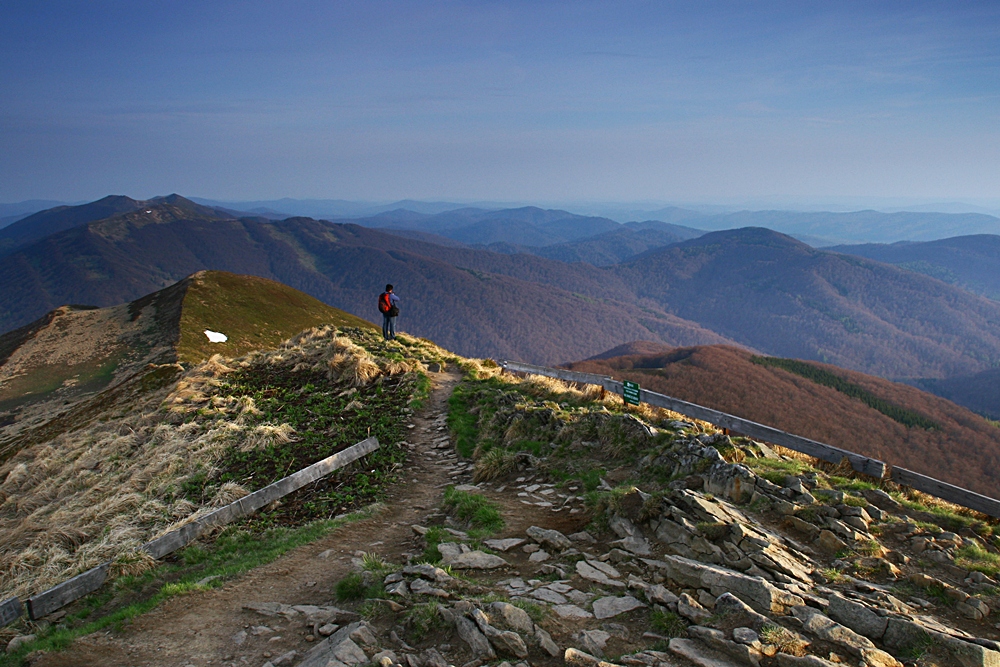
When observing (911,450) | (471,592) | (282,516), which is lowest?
(911,450)

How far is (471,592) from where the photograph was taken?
6895 millimetres

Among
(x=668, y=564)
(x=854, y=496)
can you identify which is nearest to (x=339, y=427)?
(x=668, y=564)

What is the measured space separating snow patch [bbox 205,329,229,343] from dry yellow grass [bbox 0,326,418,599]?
20.0m

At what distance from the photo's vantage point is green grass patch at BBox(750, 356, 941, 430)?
363 ft

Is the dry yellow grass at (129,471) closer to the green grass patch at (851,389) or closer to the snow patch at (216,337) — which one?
the snow patch at (216,337)

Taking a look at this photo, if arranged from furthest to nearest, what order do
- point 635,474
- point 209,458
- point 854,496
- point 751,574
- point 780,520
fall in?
point 209,458 → point 635,474 → point 854,496 → point 780,520 → point 751,574

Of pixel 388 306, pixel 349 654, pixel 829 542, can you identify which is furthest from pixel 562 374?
pixel 349 654

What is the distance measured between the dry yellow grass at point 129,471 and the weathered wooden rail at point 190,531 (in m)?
0.42

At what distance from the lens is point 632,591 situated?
22.2ft

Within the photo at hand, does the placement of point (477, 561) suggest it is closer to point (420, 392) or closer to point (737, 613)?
point (737, 613)

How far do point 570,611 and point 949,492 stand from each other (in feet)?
24.0

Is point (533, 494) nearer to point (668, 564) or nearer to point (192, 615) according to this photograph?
point (668, 564)

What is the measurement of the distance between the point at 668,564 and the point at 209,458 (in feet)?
38.1

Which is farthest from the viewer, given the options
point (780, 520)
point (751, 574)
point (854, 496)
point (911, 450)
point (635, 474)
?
point (911, 450)
